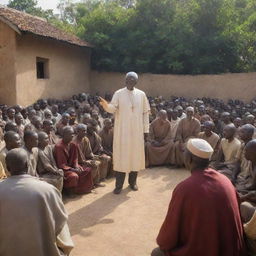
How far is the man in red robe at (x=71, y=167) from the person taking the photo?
20.2 ft

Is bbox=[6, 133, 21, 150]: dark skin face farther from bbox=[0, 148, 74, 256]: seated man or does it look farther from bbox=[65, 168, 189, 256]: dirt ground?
bbox=[0, 148, 74, 256]: seated man

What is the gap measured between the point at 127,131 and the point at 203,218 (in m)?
3.77

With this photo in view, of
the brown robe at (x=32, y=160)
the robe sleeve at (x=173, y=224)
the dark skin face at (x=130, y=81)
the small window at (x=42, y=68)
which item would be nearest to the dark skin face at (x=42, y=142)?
the brown robe at (x=32, y=160)

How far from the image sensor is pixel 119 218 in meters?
5.32

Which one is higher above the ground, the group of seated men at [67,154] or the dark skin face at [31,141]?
the dark skin face at [31,141]

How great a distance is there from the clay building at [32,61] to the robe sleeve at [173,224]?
10625mm

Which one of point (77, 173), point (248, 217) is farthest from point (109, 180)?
point (248, 217)

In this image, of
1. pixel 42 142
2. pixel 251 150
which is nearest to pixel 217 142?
pixel 251 150

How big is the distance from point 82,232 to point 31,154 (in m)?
1.46

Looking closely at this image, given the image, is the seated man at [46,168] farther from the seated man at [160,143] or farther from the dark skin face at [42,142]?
the seated man at [160,143]

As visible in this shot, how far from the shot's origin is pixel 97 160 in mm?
7164

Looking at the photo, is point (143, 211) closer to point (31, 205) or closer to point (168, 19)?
point (31, 205)

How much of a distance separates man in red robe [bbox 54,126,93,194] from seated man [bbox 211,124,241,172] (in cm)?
251

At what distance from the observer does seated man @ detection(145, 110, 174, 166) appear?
8.53m
